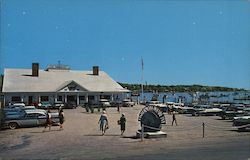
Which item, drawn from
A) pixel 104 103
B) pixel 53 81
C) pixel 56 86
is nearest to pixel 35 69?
pixel 53 81

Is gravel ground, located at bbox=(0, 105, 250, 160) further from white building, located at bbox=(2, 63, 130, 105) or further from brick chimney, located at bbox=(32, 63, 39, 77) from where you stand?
brick chimney, located at bbox=(32, 63, 39, 77)

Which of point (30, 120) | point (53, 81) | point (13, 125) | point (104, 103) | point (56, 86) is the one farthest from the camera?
point (53, 81)

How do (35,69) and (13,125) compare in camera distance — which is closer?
(13,125)

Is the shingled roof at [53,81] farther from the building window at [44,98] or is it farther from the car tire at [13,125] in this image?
the car tire at [13,125]

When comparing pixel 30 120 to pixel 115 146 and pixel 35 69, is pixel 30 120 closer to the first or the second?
pixel 115 146

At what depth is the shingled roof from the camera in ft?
158

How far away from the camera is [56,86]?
50.1m

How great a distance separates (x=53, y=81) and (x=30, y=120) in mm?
27944

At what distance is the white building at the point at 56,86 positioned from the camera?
156ft

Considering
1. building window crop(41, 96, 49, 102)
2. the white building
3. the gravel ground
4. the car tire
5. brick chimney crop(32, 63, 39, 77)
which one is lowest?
the gravel ground

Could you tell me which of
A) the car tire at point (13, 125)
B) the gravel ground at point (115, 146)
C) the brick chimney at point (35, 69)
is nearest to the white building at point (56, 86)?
the brick chimney at point (35, 69)

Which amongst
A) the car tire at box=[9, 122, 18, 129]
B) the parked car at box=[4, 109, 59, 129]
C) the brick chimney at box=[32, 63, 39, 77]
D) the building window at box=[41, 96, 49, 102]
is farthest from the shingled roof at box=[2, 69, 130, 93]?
the car tire at box=[9, 122, 18, 129]

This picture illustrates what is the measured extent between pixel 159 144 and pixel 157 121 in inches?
117

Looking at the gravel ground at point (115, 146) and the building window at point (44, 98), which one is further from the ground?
the building window at point (44, 98)
